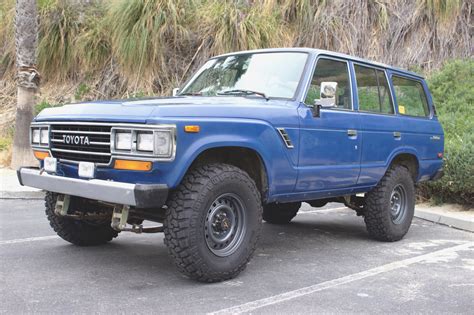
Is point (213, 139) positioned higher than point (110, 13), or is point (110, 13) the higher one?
point (110, 13)

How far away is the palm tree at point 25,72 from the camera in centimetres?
1075

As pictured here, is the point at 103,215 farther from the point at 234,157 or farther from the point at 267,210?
the point at 267,210

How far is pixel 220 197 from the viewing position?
14.2ft

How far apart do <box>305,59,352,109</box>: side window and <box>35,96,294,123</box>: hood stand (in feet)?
1.51

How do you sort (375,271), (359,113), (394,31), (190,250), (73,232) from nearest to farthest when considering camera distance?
(190,250), (375,271), (73,232), (359,113), (394,31)

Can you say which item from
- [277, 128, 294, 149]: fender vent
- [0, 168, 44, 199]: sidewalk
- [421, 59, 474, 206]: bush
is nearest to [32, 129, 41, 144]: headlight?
[277, 128, 294, 149]: fender vent

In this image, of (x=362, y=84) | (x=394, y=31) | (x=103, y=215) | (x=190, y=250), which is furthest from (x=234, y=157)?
(x=394, y=31)

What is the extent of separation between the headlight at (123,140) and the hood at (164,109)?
10 centimetres

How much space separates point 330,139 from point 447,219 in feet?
10.5

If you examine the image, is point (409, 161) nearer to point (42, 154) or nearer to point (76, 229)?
point (76, 229)

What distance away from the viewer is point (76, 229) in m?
5.38

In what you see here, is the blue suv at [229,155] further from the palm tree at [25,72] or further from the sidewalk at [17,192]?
the palm tree at [25,72]

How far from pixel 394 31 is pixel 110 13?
290 inches

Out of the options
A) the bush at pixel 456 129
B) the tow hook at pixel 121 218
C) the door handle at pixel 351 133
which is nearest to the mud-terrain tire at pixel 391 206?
the door handle at pixel 351 133
